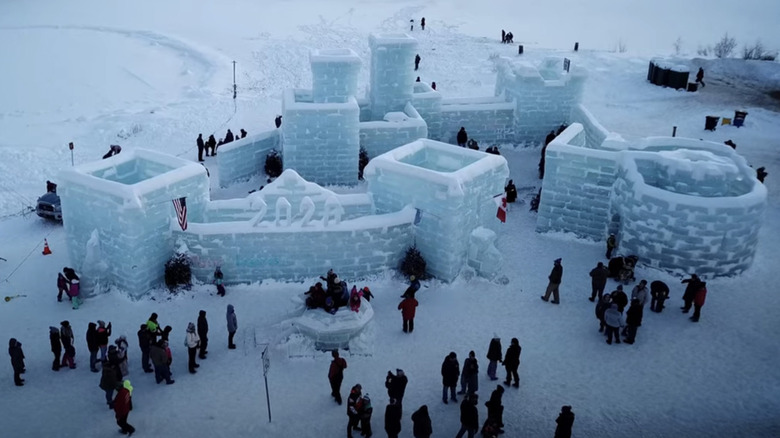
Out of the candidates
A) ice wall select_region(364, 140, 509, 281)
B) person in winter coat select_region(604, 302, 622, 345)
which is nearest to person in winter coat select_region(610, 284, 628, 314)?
person in winter coat select_region(604, 302, 622, 345)

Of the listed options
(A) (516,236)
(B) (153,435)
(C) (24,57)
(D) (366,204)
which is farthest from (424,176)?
(C) (24,57)

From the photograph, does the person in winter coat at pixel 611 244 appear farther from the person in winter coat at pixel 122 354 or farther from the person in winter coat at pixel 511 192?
the person in winter coat at pixel 122 354

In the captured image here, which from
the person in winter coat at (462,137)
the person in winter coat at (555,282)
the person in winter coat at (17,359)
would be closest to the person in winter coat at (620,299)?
the person in winter coat at (555,282)

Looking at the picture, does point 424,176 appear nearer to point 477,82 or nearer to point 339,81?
point 339,81

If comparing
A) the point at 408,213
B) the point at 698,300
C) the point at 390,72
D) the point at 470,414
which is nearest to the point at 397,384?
the point at 470,414

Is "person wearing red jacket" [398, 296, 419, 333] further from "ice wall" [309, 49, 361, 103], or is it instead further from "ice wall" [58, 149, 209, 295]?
"ice wall" [309, 49, 361, 103]
